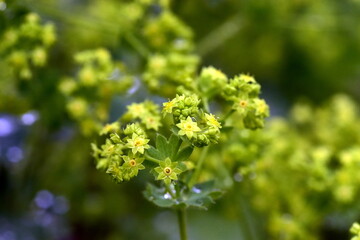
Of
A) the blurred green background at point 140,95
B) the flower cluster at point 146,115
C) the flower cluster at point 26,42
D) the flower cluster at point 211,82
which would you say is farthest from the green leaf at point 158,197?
the flower cluster at point 26,42

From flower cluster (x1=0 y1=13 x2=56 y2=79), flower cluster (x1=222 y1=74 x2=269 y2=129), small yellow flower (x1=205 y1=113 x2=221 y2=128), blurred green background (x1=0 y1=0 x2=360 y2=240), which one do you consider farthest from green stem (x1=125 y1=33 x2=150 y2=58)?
small yellow flower (x1=205 y1=113 x2=221 y2=128)

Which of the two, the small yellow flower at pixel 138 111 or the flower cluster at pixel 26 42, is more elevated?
the flower cluster at pixel 26 42

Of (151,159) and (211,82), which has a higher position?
(211,82)

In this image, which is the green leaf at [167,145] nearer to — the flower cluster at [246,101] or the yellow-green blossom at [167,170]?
the yellow-green blossom at [167,170]

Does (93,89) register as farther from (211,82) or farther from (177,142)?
(177,142)

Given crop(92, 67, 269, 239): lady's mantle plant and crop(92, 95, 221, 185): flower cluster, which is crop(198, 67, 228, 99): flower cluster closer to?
crop(92, 67, 269, 239): lady's mantle plant

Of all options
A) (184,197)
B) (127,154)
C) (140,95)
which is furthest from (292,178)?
(127,154)

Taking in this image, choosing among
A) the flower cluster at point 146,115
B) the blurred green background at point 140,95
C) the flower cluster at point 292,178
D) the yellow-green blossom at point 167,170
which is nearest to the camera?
the yellow-green blossom at point 167,170

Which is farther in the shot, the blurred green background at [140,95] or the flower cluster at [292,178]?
the blurred green background at [140,95]

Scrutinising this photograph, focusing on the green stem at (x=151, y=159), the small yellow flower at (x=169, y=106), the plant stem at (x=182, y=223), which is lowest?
the plant stem at (x=182, y=223)
